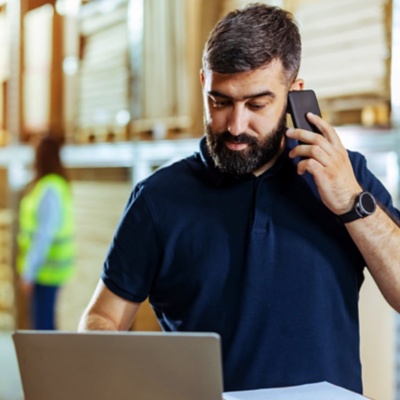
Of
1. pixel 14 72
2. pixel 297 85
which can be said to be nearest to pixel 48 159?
pixel 14 72

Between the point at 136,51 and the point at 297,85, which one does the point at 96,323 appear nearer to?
the point at 297,85

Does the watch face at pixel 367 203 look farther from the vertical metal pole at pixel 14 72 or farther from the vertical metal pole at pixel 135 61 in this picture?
the vertical metal pole at pixel 14 72

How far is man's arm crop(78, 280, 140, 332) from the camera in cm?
171

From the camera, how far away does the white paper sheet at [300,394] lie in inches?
52.0

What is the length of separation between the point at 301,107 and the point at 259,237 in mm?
290

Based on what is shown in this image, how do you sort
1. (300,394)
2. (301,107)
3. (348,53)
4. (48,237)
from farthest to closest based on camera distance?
1. (48,237)
2. (348,53)
3. (301,107)
4. (300,394)

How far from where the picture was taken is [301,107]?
Result: 1.65m

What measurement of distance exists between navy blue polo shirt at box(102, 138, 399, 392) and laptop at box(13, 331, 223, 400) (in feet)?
1.35

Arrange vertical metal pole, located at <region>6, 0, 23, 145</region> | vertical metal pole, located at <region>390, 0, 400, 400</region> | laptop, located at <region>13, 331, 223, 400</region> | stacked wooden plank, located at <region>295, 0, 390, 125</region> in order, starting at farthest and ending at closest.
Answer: vertical metal pole, located at <region>6, 0, 23, 145</region> < stacked wooden plank, located at <region>295, 0, 390, 125</region> < vertical metal pole, located at <region>390, 0, 400, 400</region> < laptop, located at <region>13, 331, 223, 400</region>

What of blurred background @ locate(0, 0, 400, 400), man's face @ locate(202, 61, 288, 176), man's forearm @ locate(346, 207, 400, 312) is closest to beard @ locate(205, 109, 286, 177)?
man's face @ locate(202, 61, 288, 176)

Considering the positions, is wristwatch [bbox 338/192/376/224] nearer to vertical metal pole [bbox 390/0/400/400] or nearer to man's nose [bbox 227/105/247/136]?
man's nose [bbox 227/105/247/136]

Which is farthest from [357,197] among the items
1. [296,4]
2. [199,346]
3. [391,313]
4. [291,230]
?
[296,4]

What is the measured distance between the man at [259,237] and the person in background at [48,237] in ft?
10.4

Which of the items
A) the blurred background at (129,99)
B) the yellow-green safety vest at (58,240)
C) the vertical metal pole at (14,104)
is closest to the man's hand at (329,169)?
the blurred background at (129,99)
